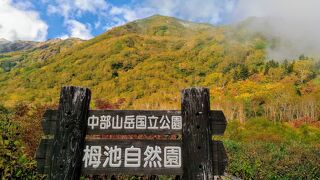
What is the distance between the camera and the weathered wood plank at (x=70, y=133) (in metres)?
3.77

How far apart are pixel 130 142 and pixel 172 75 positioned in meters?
131

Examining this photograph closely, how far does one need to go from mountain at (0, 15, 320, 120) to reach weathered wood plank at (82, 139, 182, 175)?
234ft

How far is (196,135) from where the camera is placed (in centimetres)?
390

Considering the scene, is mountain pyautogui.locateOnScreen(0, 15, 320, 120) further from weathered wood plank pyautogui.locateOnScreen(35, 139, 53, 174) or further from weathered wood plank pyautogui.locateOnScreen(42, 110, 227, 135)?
weathered wood plank pyautogui.locateOnScreen(35, 139, 53, 174)

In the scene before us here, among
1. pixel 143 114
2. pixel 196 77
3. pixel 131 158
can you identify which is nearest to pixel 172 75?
pixel 196 77

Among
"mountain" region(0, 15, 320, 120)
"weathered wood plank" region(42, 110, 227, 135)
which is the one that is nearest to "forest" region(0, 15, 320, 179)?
"mountain" region(0, 15, 320, 120)

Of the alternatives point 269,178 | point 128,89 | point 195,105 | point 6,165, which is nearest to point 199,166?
point 195,105

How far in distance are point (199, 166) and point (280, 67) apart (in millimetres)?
125379

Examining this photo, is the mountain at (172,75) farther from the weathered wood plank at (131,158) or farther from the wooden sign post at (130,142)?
the weathered wood plank at (131,158)

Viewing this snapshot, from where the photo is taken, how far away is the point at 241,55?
157250 mm

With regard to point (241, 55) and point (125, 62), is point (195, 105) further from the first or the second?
point (241, 55)

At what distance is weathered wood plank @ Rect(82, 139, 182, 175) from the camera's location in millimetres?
3820

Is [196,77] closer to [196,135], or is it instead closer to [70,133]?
[196,135]

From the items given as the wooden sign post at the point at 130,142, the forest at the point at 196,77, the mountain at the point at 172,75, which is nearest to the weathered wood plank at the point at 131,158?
the wooden sign post at the point at 130,142
